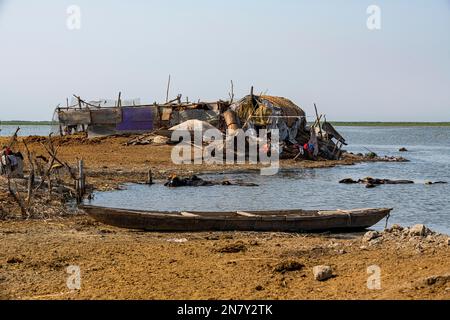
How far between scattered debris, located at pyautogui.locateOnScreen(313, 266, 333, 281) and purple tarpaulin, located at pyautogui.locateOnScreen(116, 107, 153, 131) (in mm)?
29335

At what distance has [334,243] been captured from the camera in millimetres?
10469

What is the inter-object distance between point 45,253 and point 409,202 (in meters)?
12.4

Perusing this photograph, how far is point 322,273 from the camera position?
25.1 feet

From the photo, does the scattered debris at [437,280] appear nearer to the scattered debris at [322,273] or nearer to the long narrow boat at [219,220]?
the scattered debris at [322,273]

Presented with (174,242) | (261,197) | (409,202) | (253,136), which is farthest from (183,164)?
(174,242)

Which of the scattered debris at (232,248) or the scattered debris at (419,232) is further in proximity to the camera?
the scattered debris at (419,232)

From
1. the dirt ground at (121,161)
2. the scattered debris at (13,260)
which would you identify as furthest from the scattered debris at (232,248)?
the dirt ground at (121,161)

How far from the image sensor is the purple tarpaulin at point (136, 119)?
1431 inches

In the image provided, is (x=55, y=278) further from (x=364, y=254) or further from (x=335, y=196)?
(x=335, y=196)

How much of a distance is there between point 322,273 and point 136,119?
29803 mm

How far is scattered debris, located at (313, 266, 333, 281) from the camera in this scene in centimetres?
764

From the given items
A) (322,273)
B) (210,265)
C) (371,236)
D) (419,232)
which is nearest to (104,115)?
(371,236)

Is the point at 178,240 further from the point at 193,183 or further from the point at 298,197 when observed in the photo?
the point at 193,183

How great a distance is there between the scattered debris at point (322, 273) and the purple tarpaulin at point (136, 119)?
96.2 ft
